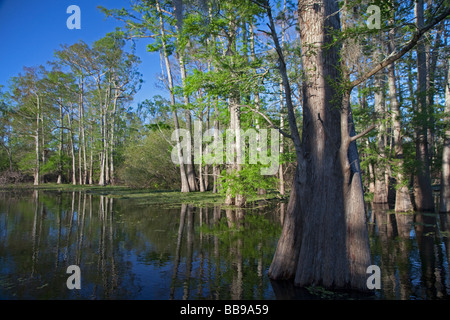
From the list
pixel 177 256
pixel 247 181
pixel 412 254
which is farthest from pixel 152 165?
pixel 412 254

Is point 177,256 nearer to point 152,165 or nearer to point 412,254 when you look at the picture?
point 412,254

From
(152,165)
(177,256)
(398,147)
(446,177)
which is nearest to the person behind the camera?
(177,256)

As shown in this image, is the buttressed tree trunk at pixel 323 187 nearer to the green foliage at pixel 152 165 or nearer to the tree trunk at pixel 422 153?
the tree trunk at pixel 422 153

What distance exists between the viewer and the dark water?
5312mm

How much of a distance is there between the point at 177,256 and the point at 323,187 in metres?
3.85

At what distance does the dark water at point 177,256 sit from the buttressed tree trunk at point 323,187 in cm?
39

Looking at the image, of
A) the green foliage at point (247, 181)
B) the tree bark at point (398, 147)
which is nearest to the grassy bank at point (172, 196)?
the green foliage at point (247, 181)

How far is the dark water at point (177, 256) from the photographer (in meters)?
5.31

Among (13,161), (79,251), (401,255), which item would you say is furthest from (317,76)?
(13,161)

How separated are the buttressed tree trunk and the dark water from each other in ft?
1.28

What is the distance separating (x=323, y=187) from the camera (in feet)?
18.0

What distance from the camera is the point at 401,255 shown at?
306 inches

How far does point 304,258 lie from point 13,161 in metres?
43.6

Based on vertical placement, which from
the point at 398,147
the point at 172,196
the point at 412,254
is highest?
the point at 398,147
